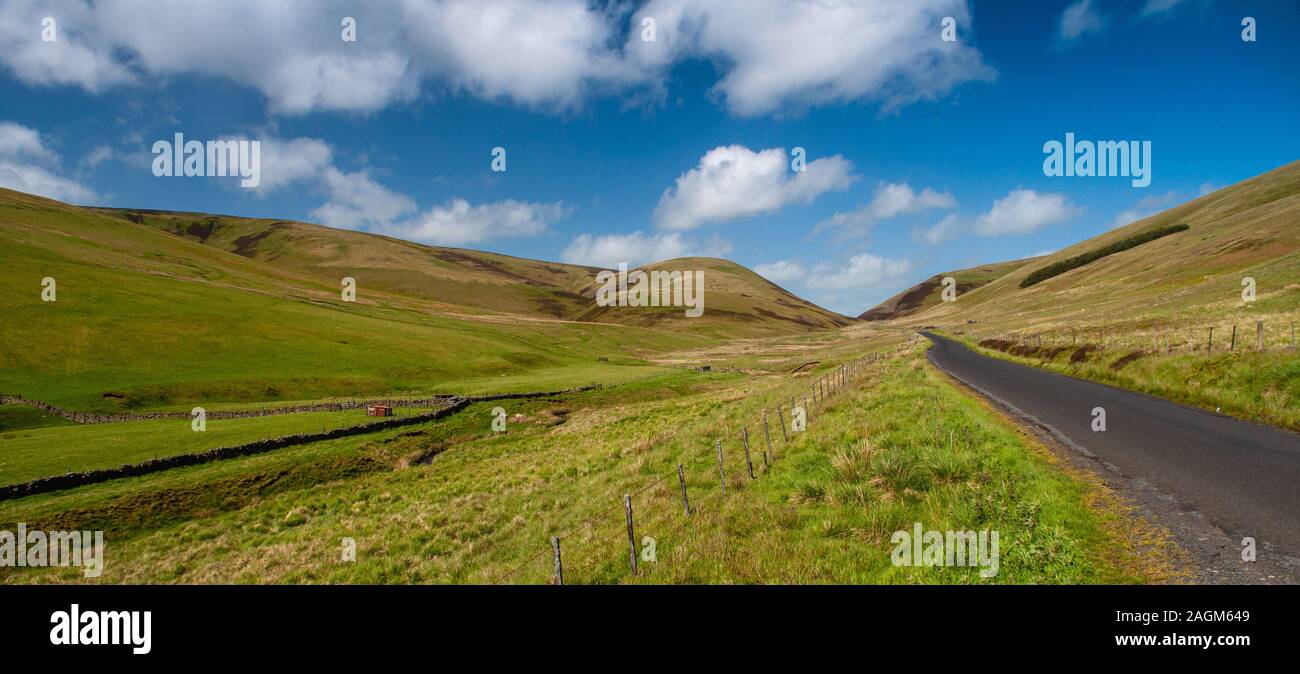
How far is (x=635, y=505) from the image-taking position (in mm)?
15664

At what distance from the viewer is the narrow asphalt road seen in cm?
857

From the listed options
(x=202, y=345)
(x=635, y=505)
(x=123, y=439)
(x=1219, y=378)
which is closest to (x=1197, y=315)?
(x=1219, y=378)

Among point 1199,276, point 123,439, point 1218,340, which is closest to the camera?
point 1218,340

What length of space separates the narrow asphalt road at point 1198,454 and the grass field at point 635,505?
4.68 ft

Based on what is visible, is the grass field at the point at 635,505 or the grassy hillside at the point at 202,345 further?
the grassy hillside at the point at 202,345

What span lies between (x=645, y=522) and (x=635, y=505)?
7.90 feet

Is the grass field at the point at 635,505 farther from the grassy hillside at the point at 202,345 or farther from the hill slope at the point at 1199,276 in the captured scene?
the hill slope at the point at 1199,276

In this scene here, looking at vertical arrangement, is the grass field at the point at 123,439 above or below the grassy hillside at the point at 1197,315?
below

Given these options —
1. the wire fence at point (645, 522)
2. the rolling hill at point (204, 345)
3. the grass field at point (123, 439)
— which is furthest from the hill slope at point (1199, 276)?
the grass field at point (123, 439)

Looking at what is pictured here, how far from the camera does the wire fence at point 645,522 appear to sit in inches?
416

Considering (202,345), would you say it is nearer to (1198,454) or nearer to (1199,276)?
(1198,454)
